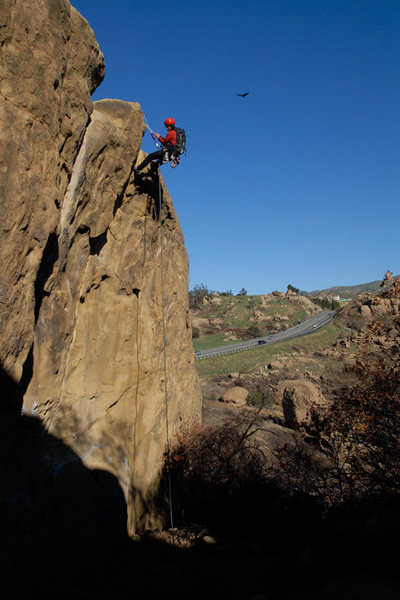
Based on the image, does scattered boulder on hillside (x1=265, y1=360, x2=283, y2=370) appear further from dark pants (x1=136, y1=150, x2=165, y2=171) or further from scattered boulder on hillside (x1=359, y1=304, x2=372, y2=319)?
dark pants (x1=136, y1=150, x2=165, y2=171)

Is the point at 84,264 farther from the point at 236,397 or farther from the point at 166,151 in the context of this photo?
the point at 236,397

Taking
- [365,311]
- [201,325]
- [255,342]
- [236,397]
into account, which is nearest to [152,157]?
[236,397]

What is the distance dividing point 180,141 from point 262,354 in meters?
35.5

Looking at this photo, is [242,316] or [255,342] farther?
[242,316]

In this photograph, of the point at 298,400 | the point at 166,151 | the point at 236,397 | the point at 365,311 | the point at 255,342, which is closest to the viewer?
the point at 166,151

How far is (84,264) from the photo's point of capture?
7887 millimetres

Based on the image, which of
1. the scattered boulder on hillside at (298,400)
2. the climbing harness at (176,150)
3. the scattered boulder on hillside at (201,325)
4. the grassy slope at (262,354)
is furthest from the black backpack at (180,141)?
the scattered boulder on hillside at (201,325)

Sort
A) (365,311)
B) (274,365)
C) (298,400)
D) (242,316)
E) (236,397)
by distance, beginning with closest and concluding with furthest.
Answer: (298,400)
(236,397)
(365,311)
(274,365)
(242,316)

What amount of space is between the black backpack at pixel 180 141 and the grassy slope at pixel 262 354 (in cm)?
2938

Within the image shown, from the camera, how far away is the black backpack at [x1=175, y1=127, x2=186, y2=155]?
10.3m

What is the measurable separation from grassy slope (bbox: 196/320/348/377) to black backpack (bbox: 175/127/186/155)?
1157 inches

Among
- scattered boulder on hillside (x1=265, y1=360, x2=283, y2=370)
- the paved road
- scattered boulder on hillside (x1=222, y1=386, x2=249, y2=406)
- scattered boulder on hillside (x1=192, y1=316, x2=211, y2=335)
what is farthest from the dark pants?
scattered boulder on hillside (x1=192, y1=316, x2=211, y2=335)

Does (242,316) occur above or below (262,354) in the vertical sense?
above

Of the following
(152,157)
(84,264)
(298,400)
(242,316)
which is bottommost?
(298,400)
